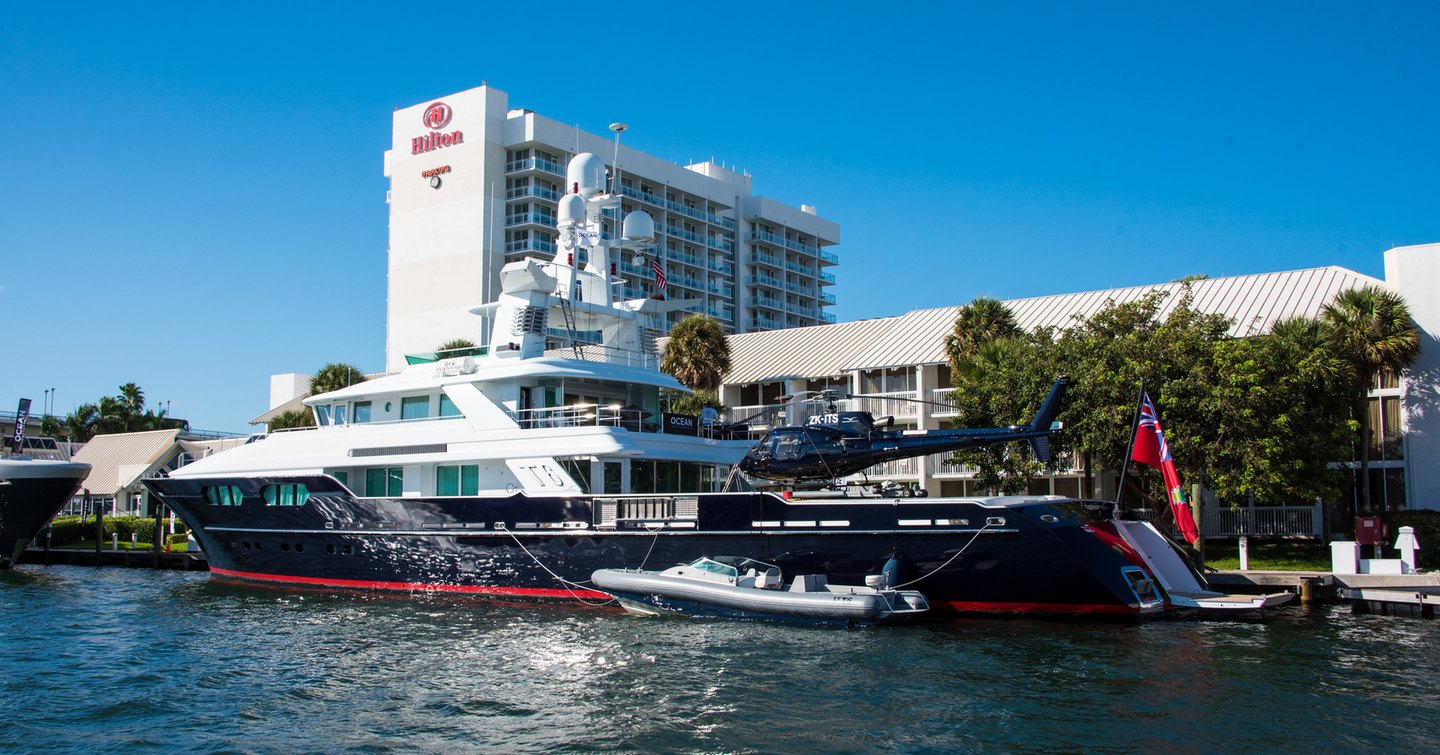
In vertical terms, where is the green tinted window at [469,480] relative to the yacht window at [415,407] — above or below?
below

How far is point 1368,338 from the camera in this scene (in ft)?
97.7

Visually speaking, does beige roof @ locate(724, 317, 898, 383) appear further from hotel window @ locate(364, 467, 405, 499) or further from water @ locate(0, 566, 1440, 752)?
water @ locate(0, 566, 1440, 752)

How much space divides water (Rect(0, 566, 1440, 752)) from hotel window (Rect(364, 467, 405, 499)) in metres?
4.73

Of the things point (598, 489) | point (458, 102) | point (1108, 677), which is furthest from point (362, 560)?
point (458, 102)

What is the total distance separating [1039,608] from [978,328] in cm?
1789

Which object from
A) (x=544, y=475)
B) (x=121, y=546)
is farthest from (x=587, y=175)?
(x=121, y=546)

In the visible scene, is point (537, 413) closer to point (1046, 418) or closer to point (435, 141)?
point (1046, 418)

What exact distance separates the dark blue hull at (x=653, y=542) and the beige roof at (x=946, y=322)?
14.4 m

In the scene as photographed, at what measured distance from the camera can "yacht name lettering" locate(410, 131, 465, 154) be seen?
244 ft

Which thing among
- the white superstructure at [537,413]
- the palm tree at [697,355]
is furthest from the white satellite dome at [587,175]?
the palm tree at [697,355]

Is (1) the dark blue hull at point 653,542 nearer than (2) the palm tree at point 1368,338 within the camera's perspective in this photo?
Yes

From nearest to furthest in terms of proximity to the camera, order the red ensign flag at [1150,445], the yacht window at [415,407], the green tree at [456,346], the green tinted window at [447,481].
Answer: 1. the red ensign flag at [1150,445]
2. the green tinted window at [447,481]
3. the yacht window at [415,407]
4. the green tree at [456,346]

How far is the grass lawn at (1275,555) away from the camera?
2686 centimetres

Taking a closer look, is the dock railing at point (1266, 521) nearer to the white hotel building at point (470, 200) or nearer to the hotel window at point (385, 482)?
the hotel window at point (385, 482)
